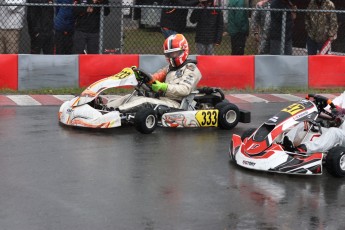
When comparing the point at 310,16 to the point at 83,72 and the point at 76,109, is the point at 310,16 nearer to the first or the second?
the point at 83,72

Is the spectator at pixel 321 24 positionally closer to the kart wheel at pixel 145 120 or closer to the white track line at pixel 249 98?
the white track line at pixel 249 98

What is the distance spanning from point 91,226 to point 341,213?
2.24 metres

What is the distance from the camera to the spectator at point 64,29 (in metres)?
15.8

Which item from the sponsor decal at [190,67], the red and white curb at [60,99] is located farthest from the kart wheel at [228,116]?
the red and white curb at [60,99]

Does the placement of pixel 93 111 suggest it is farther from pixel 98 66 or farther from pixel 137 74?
pixel 98 66

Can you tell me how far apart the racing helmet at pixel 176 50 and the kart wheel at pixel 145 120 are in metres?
0.94

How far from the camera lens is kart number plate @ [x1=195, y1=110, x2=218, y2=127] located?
479 inches

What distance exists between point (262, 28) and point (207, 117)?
517cm

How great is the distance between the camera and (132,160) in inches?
406

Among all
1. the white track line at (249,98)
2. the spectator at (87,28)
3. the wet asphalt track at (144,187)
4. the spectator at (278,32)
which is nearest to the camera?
the wet asphalt track at (144,187)

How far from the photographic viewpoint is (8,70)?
1499 centimetres


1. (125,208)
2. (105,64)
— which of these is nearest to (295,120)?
(125,208)

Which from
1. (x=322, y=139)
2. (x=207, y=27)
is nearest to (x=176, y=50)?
(x=322, y=139)

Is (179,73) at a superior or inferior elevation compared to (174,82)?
superior
